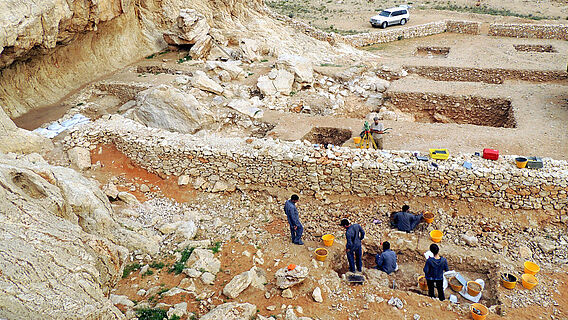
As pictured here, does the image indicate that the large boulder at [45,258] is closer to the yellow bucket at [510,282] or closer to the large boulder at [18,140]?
the large boulder at [18,140]

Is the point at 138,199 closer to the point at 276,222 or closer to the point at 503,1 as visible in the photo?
the point at 276,222

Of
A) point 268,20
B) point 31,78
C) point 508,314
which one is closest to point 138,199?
point 31,78

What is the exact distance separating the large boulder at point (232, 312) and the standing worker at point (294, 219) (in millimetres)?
2340

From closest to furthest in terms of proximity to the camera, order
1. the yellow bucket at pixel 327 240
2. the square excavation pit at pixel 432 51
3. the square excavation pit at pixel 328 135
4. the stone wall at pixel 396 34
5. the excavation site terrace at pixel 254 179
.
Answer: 1. the excavation site terrace at pixel 254 179
2. the yellow bucket at pixel 327 240
3. the square excavation pit at pixel 328 135
4. the square excavation pit at pixel 432 51
5. the stone wall at pixel 396 34

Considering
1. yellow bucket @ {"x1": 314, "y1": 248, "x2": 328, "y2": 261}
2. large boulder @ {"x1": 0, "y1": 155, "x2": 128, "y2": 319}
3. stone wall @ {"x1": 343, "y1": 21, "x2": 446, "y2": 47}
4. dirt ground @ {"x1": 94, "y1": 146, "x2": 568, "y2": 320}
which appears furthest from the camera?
stone wall @ {"x1": 343, "y1": 21, "x2": 446, "y2": 47}

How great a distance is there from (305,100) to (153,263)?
9.98 meters

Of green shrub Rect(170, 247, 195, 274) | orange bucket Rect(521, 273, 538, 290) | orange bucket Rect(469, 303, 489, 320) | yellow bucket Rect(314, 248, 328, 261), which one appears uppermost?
green shrub Rect(170, 247, 195, 274)

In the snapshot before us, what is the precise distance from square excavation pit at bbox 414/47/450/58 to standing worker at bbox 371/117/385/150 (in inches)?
590

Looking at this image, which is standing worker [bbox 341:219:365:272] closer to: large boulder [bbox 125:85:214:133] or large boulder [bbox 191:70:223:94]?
large boulder [bbox 125:85:214:133]

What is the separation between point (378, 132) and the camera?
1165cm

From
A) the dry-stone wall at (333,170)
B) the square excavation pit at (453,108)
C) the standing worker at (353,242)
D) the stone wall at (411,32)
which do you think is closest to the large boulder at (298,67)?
the square excavation pit at (453,108)

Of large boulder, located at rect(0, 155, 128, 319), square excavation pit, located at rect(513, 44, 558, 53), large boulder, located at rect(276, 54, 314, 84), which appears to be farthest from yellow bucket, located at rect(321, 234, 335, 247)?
square excavation pit, located at rect(513, 44, 558, 53)

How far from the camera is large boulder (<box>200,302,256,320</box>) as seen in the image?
5844 mm

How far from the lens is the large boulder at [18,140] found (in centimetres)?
968
